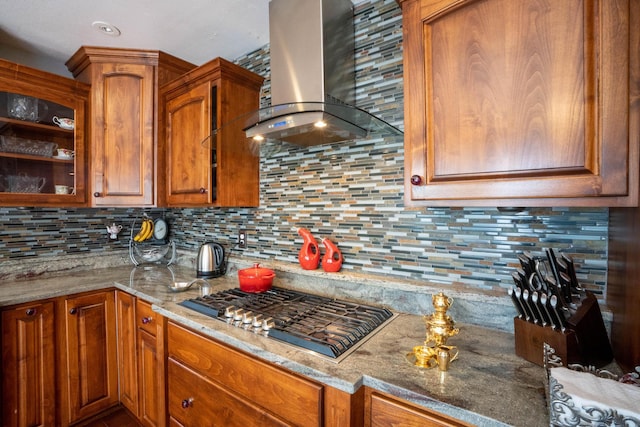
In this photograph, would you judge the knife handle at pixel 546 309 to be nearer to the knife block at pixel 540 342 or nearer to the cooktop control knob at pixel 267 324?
the knife block at pixel 540 342

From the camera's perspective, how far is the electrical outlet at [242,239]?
199 cm

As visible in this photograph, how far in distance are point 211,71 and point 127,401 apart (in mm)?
2001

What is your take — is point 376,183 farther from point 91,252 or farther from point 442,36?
point 91,252

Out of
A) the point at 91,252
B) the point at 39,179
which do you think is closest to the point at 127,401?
the point at 91,252

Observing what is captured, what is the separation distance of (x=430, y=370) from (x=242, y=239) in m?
1.45

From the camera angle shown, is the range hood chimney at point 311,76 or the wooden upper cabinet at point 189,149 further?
the wooden upper cabinet at point 189,149

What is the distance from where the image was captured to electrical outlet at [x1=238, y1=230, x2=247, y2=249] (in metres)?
1.99

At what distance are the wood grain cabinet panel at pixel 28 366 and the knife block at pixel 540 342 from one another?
2186 millimetres

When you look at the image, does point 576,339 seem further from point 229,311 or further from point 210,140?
point 210,140

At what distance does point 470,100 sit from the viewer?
2.87 feet

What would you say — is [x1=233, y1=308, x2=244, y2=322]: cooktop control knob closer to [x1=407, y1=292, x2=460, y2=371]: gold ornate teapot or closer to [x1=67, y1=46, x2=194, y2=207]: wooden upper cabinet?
[x1=407, y1=292, x2=460, y2=371]: gold ornate teapot

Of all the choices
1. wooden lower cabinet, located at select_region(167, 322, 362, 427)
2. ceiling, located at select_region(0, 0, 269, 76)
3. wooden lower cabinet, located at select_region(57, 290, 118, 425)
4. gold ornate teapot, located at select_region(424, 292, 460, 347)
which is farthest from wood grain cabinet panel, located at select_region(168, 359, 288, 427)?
ceiling, located at select_region(0, 0, 269, 76)

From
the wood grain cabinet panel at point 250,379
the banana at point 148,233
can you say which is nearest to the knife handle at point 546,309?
the wood grain cabinet panel at point 250,379

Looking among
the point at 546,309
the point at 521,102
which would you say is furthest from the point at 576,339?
the point at 521,102
